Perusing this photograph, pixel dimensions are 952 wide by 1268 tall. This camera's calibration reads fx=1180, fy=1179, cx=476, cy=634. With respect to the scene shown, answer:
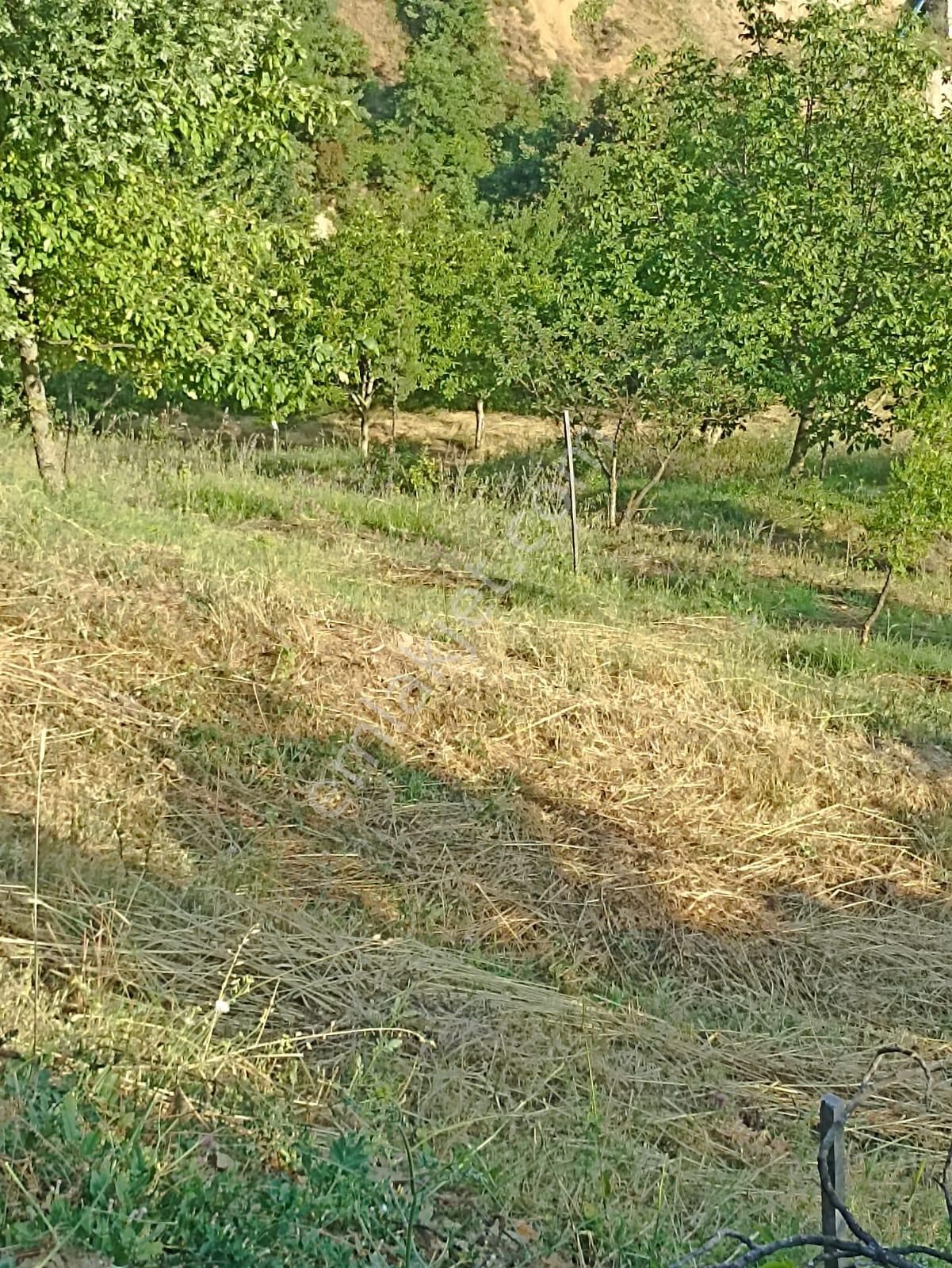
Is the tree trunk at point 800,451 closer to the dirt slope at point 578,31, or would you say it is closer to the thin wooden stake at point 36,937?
the thin wooden stake at point 36,937

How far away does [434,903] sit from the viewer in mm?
4516

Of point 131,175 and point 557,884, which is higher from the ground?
point 131,175

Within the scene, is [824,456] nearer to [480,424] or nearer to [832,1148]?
[480,424]

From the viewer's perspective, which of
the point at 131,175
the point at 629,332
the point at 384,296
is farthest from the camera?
the point at 384,296

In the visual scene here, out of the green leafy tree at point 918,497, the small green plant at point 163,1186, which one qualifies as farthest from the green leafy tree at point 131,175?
the small green plant at point 163,1186

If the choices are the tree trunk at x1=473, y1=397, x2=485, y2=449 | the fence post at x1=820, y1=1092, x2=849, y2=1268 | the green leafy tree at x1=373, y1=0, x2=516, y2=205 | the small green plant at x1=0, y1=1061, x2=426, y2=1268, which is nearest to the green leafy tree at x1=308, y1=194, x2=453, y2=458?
the tree trunk at x1=473, y1=397, x2=485, y2=449

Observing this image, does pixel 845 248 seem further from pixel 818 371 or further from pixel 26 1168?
pixel 26 1168

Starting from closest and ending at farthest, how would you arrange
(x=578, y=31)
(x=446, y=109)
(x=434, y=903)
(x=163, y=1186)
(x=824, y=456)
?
(x=163, y=1186)
(x=434, y=903)
(x=824, y=456)
(x=446, y=109)
(x=578, y=31)

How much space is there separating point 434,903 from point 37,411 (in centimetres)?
518

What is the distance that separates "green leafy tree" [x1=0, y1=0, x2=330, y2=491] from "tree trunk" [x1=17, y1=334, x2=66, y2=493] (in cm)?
1

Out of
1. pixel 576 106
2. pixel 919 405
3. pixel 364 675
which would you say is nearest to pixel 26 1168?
pixel 364 675

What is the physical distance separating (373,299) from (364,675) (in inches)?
514

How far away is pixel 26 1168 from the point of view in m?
2.36

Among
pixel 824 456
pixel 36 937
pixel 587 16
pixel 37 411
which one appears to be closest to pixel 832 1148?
pixel 36 937
